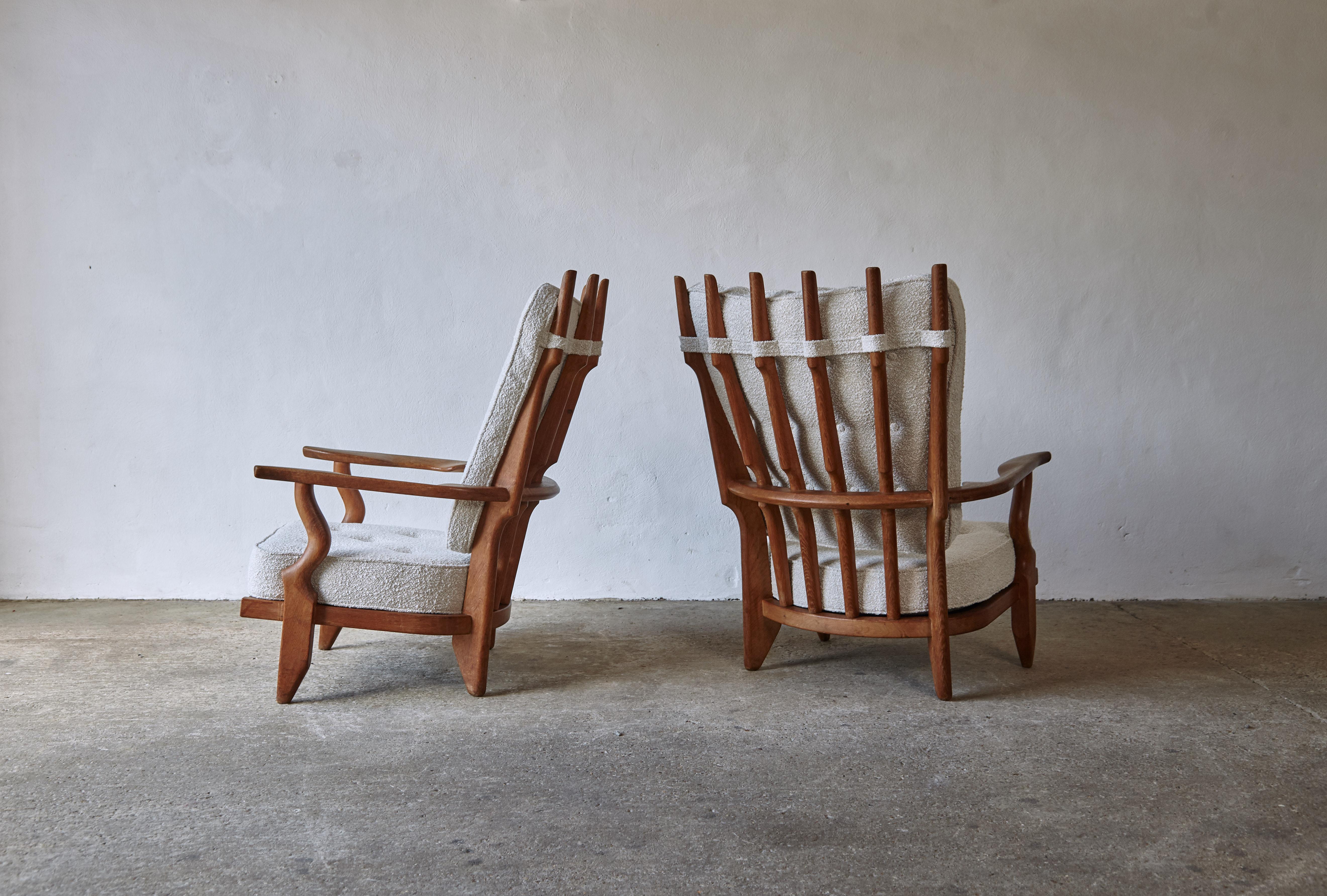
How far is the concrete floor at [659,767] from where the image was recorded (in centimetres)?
154

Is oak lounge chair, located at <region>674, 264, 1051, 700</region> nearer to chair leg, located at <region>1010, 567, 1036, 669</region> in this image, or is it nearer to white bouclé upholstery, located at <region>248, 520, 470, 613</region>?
chair leg, located at <region>1010, 567, 1036, 669</region>

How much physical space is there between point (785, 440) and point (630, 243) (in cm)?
152

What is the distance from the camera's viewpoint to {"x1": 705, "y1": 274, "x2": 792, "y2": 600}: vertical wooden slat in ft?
8.11

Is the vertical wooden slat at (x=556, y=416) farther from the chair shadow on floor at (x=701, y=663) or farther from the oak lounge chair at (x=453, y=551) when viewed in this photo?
the chair shadow on floor at (x=701, y=663)

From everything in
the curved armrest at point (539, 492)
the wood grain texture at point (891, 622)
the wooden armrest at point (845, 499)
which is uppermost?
the curved armrest at point (539, 492)

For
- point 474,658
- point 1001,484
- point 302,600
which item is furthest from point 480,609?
point 1001,484

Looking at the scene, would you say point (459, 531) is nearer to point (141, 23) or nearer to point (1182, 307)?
point (141, 23)

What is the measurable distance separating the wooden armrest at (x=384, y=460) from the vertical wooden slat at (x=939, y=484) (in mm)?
1366

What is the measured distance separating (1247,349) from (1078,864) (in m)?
2.94

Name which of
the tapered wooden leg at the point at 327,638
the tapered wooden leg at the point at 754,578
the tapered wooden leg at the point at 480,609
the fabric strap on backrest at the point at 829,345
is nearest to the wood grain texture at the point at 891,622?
the tapered wooden leg at the point at 754,578

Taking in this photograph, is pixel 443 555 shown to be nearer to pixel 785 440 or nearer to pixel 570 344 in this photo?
pixel 570 344

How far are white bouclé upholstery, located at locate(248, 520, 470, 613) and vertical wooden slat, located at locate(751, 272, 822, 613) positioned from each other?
0.88 meters

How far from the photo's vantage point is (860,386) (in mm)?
2338

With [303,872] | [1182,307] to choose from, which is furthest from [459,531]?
[1182,307]
